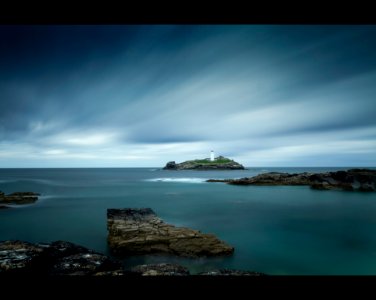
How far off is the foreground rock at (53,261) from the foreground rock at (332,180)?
3266 centimetres

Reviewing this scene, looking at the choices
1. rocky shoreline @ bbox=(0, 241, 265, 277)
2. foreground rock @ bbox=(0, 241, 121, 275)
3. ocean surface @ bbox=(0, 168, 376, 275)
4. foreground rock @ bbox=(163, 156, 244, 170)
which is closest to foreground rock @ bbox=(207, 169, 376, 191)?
ocean surface @ bbox=(0, 168, 376, 275)

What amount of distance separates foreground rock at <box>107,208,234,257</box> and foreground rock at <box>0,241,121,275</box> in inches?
154

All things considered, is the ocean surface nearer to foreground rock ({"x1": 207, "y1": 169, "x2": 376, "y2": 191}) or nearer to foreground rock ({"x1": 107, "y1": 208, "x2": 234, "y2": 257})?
foreground rock ({"x1": 107, "y1": 208, "x2": 234, "y2": 257})

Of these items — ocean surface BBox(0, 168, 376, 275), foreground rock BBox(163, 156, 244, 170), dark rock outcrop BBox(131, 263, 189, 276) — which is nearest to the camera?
dark rock outcrop BBox(131, 263, 189, 276)

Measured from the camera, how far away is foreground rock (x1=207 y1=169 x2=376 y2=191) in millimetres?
29281

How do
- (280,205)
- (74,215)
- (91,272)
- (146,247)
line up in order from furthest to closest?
(280,205) → (74,215) → (146,247) → (91,272)

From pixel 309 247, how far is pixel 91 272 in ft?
30.4

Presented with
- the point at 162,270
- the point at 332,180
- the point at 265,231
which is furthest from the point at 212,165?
the point at 162,270

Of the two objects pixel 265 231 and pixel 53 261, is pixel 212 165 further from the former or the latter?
pixel 53 261

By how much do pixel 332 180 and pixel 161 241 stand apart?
3283cm

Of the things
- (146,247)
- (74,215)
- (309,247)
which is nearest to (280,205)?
(309,247)
